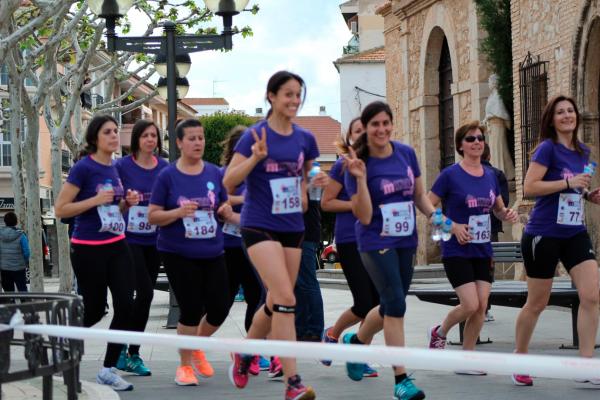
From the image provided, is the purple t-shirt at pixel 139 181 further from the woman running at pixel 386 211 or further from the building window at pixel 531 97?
the building window at pixel 531 97

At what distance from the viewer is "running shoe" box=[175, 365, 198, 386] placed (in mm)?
9273

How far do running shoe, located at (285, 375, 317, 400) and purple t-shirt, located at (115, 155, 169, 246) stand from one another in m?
2.95

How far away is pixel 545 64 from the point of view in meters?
22.3

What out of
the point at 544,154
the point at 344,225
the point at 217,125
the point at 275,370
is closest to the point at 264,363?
the point at 275,370

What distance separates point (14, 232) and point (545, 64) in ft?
30.2

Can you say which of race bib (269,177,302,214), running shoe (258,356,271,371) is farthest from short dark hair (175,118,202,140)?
running shoe (258,356,271,371)

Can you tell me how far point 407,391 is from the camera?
7.70m

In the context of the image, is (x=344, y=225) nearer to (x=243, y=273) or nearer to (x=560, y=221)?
(x=243, y=273)

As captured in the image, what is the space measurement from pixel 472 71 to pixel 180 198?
20411mm

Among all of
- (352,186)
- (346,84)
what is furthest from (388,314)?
(346,84)

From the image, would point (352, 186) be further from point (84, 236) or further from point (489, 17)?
point (489, 17)

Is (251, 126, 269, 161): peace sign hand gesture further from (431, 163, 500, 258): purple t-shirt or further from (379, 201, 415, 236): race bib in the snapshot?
(431, 163, 500, 258): purple t-shirt

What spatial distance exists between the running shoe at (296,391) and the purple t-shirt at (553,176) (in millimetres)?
2344

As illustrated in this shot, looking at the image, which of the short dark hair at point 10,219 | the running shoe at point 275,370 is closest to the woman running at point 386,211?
the running shoe at point 275,370
